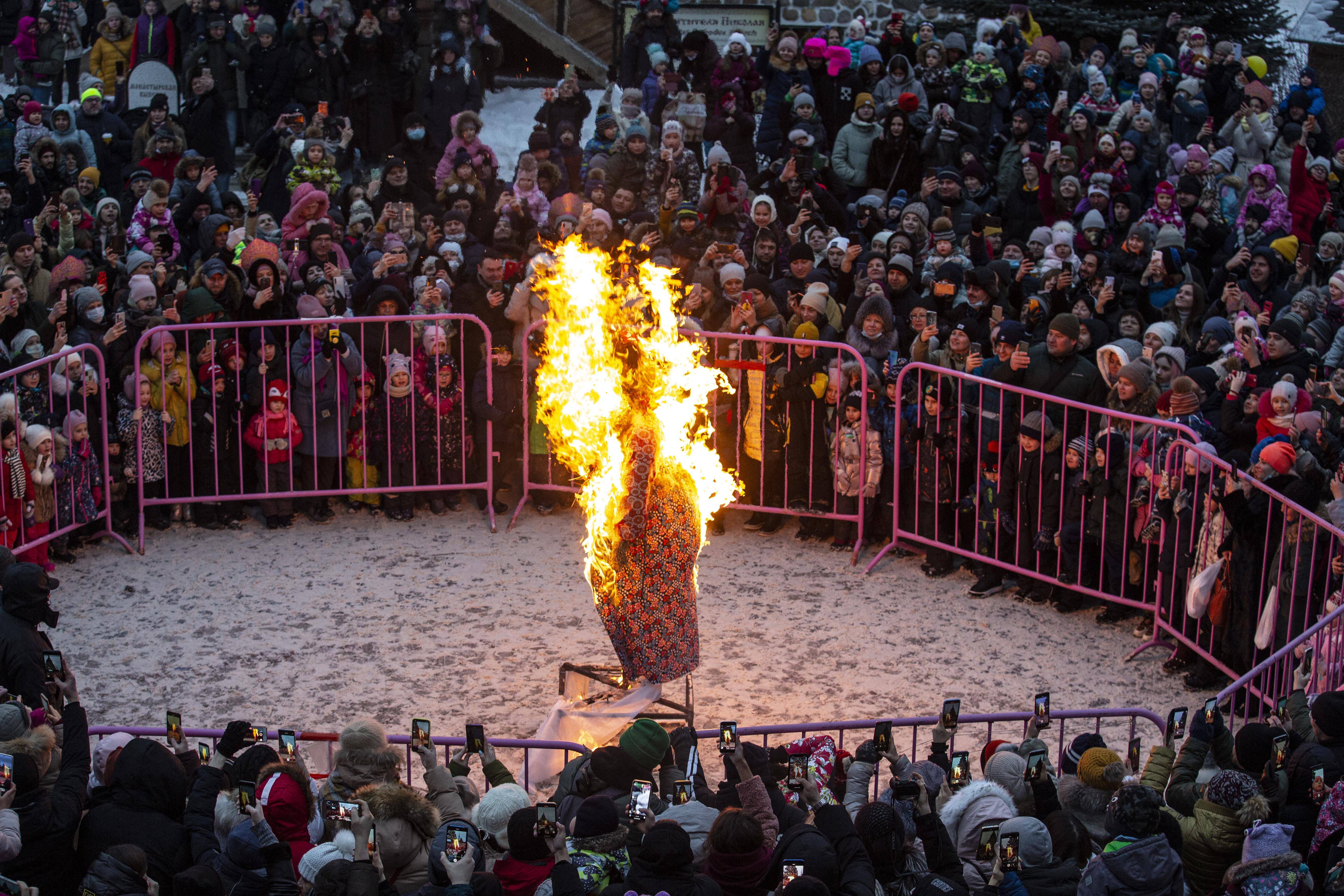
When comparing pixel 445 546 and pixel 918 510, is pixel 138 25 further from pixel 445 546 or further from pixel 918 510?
pixel 918 510

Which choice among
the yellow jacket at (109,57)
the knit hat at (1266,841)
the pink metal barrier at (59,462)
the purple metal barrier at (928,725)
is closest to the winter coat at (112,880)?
the purple metal barrier at (928,725)

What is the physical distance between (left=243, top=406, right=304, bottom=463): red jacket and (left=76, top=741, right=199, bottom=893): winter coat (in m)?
5.88

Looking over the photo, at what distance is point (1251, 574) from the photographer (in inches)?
379

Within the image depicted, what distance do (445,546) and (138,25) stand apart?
8.84 m

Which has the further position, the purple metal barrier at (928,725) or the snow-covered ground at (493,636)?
→ the snow-covered ground at (493,636)

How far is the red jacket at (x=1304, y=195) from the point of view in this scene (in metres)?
14.9

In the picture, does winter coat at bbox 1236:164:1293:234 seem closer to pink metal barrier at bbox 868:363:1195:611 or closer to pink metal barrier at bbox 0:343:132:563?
pink metal barrier at bbox 868:363:1195:611

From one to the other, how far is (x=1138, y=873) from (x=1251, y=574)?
433cm

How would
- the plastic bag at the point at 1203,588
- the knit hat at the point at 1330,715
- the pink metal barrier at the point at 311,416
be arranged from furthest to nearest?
1. the pink metal barrier at the point at 311,416
2. the plastic bag at the point at 1203,588
3. the knit hat at the point at 1330,715

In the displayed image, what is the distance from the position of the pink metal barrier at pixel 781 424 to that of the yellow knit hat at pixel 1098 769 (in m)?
5.27

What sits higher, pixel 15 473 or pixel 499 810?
pixel 15 473

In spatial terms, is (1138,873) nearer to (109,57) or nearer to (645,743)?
(645,743)

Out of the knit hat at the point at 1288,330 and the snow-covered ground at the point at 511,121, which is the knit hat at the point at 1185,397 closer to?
the knit hat at the point at 1288,330

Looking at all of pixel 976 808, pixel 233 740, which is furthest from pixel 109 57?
pixel 976 808
